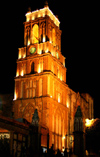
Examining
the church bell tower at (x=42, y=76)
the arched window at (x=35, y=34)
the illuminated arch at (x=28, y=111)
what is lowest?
the illuminated arch at (x=28, y=111)

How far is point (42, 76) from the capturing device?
4894 centimetres

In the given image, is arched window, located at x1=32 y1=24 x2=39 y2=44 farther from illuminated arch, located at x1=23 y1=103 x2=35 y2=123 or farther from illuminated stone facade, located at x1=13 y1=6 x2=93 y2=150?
illuminated arch, located at x1=23 y1=103 x2=35 y2=123

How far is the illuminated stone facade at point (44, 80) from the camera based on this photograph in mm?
47781

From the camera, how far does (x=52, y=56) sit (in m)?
51.1

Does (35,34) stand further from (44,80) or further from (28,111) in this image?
(28,111)

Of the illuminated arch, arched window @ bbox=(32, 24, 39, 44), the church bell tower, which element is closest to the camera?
Result: the church bell tower

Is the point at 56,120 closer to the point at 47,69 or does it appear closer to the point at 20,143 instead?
the point at 47,69

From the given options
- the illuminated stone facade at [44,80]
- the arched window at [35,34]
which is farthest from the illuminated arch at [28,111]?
the arched window at [35,34]

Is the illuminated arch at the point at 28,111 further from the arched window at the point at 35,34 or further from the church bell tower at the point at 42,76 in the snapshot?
the arched window at the point at 35,34

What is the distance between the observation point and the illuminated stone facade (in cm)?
4778

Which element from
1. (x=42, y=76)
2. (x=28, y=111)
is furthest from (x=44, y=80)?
(x=28, y=111)

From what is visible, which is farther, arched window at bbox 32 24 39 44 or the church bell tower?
arched window at bbox 32 24 39 44

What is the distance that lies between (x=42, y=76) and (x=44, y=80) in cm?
94

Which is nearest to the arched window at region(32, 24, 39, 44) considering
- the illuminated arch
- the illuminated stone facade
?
the illuminated stone facade
